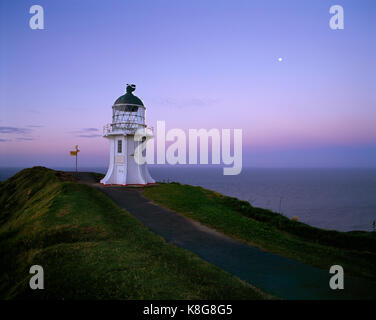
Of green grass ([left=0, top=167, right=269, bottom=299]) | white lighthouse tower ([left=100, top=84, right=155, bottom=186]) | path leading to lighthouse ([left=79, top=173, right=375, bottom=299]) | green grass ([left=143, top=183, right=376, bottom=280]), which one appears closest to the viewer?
green grass ([left=0, top=167, right=269, bottom=299])

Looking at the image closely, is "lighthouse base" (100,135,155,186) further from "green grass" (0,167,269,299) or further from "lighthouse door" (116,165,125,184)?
"green grass" (0,167,269,299)

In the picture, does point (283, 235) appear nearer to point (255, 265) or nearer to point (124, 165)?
point (255, 265)

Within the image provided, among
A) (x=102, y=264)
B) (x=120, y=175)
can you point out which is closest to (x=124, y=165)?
(x=120, y=175)

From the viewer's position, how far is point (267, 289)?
657 cm

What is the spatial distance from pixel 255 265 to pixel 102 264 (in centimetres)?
514

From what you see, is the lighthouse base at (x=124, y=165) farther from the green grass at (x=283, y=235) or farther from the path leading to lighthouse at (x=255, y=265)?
the path leading to lighthouse at (x=255, y=265)

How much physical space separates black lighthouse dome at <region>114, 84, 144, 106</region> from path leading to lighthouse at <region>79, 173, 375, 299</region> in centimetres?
1606

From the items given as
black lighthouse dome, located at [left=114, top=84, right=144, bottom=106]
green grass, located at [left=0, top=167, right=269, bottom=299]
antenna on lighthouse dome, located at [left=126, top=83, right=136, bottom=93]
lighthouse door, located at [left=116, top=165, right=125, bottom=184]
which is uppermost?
antenna on lighthouse dome, located at [left=126, top=83, right=136, bottom=93]

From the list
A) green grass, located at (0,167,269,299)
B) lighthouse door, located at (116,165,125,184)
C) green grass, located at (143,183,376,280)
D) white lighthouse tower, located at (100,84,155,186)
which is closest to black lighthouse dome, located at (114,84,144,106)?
white lighthouse tower, located at (100,84,155,186)

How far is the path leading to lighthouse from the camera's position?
21.7 ft

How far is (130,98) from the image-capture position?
2580 centimetres
